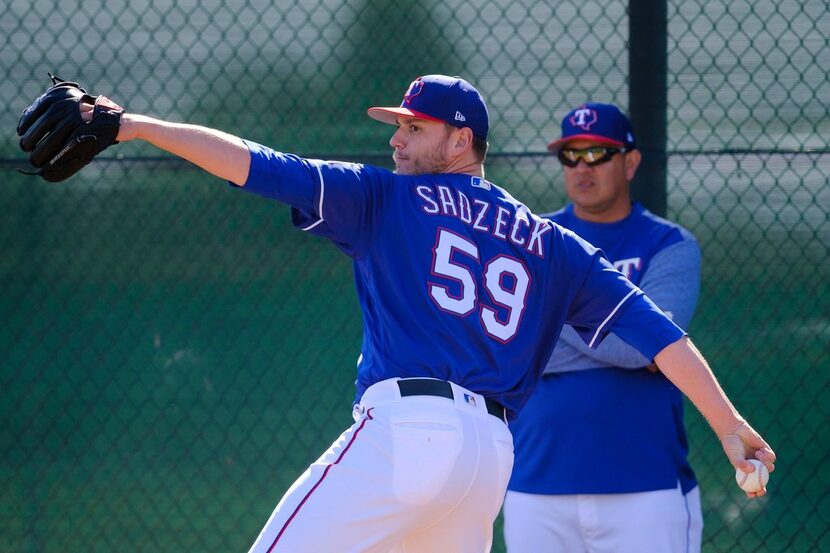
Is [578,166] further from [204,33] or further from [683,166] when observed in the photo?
[204,33]

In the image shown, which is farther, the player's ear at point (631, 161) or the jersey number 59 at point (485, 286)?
the player's ear at point (631, 161)

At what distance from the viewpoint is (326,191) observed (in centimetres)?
241

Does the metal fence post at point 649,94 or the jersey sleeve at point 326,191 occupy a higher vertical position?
the metal fence post at point 649,94

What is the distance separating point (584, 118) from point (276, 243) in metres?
1.38

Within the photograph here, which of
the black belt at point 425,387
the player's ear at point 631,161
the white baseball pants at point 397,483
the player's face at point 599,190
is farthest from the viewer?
the player's ear at point 631,161

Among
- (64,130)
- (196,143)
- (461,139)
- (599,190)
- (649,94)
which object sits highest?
(649,94)

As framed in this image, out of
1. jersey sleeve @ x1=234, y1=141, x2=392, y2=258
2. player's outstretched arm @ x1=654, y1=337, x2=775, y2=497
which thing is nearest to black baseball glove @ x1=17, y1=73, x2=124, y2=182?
jersey sleeve @ x1=234, y1=141, x2=392, y2=258

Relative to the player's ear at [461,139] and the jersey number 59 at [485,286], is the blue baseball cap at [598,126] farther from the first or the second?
the jersey number 59 at [485,286]

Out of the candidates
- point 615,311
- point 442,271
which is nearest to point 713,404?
point 615,311

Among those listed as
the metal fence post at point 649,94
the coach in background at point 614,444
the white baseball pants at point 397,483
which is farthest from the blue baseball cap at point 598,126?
the white baseball pants at point 397,483

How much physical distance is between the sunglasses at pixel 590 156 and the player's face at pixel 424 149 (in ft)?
2.95

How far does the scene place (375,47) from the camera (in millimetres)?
4414

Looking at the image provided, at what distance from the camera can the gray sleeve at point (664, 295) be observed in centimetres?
327

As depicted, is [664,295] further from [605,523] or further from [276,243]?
[276,243]
